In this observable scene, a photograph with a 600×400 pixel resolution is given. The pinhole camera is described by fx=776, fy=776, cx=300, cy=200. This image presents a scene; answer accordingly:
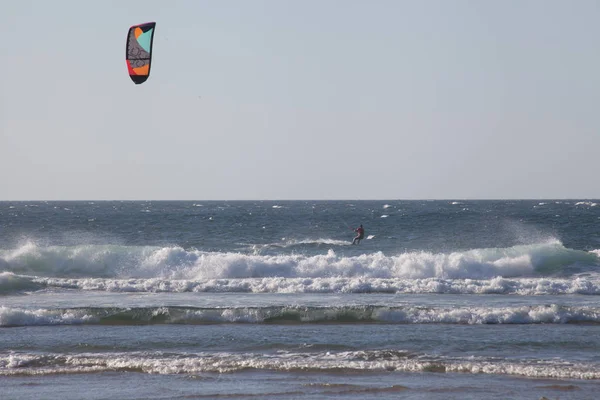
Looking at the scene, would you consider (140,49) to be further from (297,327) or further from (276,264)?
(276,264)

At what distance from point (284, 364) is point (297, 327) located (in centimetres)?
416

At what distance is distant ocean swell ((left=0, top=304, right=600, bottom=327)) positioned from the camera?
61.2ft

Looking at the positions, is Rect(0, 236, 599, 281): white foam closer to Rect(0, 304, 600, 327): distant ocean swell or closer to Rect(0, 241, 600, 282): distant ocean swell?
Rect(0, 241, 600, 282): distant ocean swell

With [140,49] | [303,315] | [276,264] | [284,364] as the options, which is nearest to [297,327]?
[303,315]

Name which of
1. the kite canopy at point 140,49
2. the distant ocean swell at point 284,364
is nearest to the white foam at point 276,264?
the kite canopy at point 140,49

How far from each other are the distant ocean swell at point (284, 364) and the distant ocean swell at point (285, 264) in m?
14.7

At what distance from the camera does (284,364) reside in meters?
14.0

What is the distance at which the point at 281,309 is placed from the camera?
19750mm

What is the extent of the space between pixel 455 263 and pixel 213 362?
17.3m

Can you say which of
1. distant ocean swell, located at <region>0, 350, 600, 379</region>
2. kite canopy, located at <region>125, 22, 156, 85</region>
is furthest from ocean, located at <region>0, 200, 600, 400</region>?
kite canopy, located at <region>125, 22, 156, 85</region>

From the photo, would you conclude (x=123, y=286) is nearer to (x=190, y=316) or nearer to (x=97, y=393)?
(x=190, y=316)

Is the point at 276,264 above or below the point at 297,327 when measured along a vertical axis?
above

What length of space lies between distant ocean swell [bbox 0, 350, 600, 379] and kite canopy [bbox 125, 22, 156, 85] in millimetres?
7407

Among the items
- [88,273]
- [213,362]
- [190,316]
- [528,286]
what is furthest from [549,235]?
[213,362]
